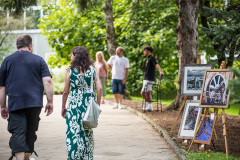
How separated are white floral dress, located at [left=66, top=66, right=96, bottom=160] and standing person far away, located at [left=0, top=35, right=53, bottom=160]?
1.19ft

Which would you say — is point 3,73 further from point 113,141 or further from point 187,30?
point 187,30

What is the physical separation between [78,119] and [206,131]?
2779 mm

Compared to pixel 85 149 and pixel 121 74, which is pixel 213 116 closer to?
pixel 85 149

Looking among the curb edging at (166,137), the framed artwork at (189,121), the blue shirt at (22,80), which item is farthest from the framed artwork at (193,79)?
the blue shirt at (22,80)

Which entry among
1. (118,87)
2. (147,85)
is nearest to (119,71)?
(118,87)

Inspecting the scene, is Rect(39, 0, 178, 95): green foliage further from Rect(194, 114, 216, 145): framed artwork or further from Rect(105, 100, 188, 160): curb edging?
Rect(194, 114, 216, 145): framed artwork

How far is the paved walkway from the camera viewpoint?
7.51 meters

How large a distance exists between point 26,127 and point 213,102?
3359mm

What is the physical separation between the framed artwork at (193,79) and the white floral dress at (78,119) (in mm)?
3562

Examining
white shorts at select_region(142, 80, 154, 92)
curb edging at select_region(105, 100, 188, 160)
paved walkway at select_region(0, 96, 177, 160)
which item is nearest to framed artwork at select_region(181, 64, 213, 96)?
curb edging at select_region(105, 100, 188, 160)

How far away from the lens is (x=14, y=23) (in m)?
44.1

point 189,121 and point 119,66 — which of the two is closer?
point 189,121

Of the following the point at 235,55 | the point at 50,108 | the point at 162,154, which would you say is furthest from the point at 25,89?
the point at 235,55

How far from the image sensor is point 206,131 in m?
7.91
